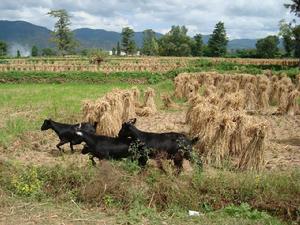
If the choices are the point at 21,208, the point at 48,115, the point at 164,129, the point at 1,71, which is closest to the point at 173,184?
the point at 21,208

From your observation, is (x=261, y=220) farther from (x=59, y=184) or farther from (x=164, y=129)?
(x=164, y=129)

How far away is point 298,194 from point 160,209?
7.90 feet

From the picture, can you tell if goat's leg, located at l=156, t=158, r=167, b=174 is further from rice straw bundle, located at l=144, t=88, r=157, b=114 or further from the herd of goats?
rice straw bundle, located at l=144, t=88, r=157, b=114

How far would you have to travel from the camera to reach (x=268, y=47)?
99.1 meters

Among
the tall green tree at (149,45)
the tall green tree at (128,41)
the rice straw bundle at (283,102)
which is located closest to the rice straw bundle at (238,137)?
the rice straw bundle at (283,102)

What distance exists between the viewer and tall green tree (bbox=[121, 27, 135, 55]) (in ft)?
347

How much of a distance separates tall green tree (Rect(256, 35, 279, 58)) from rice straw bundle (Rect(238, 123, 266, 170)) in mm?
87149

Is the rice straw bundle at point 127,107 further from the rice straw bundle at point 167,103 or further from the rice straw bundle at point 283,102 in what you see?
the rice straw bundle at point 283,102

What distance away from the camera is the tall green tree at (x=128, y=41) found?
10569 centimetres

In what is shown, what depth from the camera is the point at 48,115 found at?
18938 millimetres

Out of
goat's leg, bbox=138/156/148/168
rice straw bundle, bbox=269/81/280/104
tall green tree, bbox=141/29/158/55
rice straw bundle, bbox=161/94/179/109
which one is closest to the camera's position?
goat's leg, bbox=138/156/148/168

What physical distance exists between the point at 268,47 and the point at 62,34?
45.4 meters

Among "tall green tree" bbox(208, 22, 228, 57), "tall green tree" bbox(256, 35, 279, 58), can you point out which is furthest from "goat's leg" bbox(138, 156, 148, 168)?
"tall green tree" bbox(256, 35, 279, 58)

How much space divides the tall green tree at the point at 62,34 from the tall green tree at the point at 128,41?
19.8 meters
